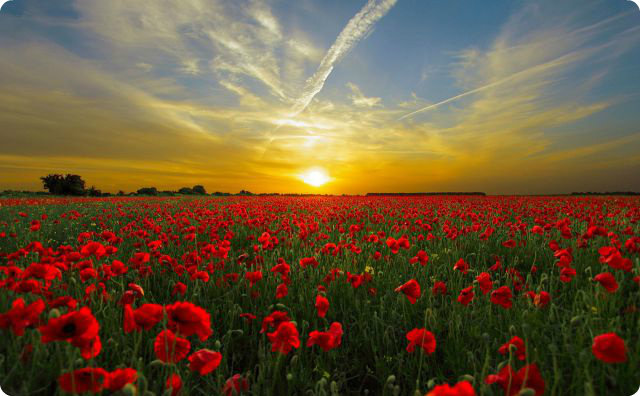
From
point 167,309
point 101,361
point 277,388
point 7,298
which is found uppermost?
point 167,309

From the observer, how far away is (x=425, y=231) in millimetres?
6867

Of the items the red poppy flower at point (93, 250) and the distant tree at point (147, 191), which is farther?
the distant tree at point (147, 191)

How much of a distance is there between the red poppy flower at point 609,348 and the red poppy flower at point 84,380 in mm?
1942

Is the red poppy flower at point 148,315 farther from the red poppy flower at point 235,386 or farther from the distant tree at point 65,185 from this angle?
the distant tree at point 65,185

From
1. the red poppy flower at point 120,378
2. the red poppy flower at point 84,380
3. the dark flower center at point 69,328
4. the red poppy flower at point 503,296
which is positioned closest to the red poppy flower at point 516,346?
the red poppy flower at point 503,296

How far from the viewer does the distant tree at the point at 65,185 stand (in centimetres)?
3594

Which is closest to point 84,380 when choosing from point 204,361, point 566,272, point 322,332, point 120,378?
point 120,378

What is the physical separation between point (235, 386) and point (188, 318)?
0.65m

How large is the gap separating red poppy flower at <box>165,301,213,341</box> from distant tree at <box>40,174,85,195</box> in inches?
1681

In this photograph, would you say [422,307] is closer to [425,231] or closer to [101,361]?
[101,361]

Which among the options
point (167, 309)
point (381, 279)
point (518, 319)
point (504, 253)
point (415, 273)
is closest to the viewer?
point (167, 309)

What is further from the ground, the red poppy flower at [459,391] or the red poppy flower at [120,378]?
Result: the red poppy flower at [459,391]

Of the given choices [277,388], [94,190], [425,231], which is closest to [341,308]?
[277,388]

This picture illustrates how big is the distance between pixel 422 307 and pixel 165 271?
2812mm
